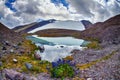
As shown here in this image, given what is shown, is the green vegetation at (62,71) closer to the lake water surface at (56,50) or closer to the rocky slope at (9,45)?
the lake water surface at (56,50)

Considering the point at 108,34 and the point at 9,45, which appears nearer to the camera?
the point at 9,45

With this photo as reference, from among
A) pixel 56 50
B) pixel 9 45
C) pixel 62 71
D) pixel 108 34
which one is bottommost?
pixel 62 71

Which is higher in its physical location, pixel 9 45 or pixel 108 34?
pixel 108 34

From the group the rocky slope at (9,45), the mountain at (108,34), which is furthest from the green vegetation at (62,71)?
the mountain at (108,34)

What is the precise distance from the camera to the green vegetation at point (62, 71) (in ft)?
57.4

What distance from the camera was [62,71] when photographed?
57.9 feet

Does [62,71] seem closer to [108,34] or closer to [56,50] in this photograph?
[56,50]

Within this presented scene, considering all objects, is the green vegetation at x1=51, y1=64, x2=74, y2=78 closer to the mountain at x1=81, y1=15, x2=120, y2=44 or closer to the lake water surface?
the lake water surface

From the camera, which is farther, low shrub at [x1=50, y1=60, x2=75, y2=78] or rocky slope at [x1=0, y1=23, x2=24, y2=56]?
rocky slope at [x1=0, y1=23, x2=24, y2=56]

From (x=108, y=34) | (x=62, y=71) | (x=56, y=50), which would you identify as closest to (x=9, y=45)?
(x=56, y=50)

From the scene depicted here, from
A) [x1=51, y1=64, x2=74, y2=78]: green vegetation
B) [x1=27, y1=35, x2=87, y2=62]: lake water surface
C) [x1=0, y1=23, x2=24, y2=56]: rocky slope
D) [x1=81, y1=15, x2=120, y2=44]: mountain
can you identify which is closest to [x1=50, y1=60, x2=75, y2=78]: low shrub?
[x1=51, y1=64, x2=74, y2=78]: green vegetation

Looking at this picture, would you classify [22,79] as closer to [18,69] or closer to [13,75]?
[13,75]

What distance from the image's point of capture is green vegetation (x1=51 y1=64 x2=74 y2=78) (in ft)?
57.4

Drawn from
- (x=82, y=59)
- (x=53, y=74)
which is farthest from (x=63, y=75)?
(x=82, y=59)
